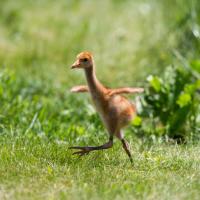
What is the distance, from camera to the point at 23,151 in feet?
17.2

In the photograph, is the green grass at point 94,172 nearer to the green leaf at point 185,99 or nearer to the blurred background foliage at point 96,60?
the blurred background foliage at point 96,60

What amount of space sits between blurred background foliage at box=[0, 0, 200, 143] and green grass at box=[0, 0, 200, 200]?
Result: 14 mm

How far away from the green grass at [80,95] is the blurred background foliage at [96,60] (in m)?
0.01

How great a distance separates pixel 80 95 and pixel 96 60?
135cm

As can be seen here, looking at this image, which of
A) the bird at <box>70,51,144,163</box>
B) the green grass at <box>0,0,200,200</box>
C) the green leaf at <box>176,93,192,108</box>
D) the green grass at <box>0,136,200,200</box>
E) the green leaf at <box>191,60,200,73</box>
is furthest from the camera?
the green leaf at <box>191,60,200,73</box>

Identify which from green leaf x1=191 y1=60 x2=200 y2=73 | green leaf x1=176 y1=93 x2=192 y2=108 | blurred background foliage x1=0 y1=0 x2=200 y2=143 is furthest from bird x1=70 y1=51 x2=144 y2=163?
green leaf x1=191 y1=60 x2=200 y2=73

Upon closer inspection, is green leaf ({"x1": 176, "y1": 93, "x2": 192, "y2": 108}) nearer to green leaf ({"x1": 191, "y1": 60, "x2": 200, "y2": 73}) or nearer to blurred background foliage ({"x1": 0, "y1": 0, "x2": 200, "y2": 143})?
blurred background foliage ({"x1": 0, "y1": 0, "x2": 200, "y2": 143})

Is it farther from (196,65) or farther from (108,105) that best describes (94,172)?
(196,65)

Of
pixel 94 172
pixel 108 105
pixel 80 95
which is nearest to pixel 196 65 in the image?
pixel 80 95

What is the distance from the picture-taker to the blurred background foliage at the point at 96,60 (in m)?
6.61

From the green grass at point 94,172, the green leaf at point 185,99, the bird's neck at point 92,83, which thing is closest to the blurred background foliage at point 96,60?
the green leaf at point 185,99

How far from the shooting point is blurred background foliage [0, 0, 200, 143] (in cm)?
661

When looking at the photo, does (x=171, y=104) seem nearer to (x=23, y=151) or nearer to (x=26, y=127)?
(x=26, y=127)

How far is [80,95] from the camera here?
7.88 m
